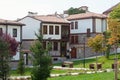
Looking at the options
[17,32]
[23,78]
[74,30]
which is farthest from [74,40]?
[23,78]

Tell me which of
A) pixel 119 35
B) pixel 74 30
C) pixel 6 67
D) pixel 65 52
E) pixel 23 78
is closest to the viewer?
pixel 6 67

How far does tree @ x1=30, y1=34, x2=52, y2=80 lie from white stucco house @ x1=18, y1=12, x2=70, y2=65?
32726 millimetres

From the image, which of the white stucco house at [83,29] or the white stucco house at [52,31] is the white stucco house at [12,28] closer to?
the white stucco house at [52,31]

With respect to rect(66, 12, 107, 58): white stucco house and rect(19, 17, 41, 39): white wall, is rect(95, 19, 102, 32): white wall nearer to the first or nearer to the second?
rect(66, 12, 107, 58): white stucco house

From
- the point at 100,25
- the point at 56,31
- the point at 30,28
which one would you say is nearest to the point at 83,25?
the point at 100,25

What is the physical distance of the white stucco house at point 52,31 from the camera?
61375 millimetres

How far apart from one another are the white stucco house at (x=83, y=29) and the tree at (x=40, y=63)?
3608cm

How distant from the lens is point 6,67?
2716 cm

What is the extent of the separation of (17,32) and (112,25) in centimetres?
2578

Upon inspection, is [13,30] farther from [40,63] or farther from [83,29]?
[40,63]

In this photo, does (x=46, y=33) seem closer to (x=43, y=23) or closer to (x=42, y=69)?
(x=43, y=23)

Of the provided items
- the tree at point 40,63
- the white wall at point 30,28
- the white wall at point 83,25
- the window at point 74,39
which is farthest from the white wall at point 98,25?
the tree at point 40,63

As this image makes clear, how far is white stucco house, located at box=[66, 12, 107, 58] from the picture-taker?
6562cm

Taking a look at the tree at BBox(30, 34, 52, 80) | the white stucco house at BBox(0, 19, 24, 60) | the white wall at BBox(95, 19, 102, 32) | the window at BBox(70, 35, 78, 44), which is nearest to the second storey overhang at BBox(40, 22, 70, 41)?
the window at BBox(70, 35, 78, 44)
